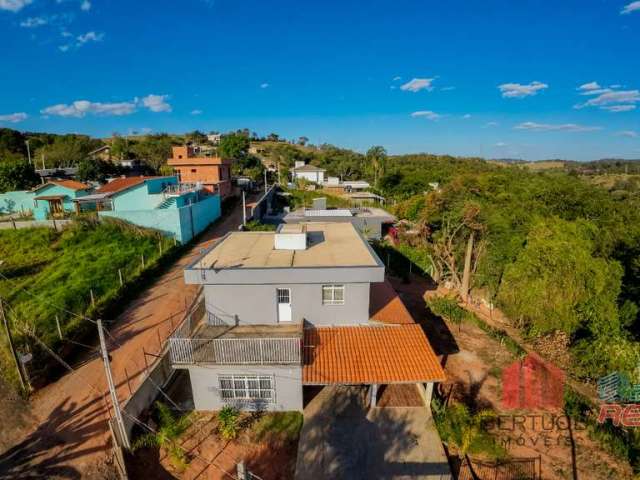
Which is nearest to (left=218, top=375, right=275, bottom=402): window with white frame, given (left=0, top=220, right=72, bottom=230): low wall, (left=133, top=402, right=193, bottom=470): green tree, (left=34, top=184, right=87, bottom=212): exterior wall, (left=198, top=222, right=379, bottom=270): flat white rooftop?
(left=133, top=402, right=193, bottom=470): green tree

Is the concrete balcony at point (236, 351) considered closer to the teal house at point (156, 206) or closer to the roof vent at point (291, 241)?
the roof vent at point (291, 241)

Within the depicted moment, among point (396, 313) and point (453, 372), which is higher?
point (396, 313)

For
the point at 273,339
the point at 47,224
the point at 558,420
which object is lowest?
the point at 558,420

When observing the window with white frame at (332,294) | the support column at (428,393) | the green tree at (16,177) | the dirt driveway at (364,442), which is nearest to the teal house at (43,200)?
the green tree at (16,177)

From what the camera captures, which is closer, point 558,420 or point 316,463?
point 316,463

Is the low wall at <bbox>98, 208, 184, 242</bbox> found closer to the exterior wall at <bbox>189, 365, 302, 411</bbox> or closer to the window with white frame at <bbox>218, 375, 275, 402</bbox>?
the exterior wall at <bbox>189, 365, 302, 411</bbox>

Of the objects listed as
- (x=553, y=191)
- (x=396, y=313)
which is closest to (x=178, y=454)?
(x=396, y=313)

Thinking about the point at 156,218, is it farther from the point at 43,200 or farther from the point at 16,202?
the point at 16,202

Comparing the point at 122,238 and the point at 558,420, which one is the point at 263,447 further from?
the point at 122,238
